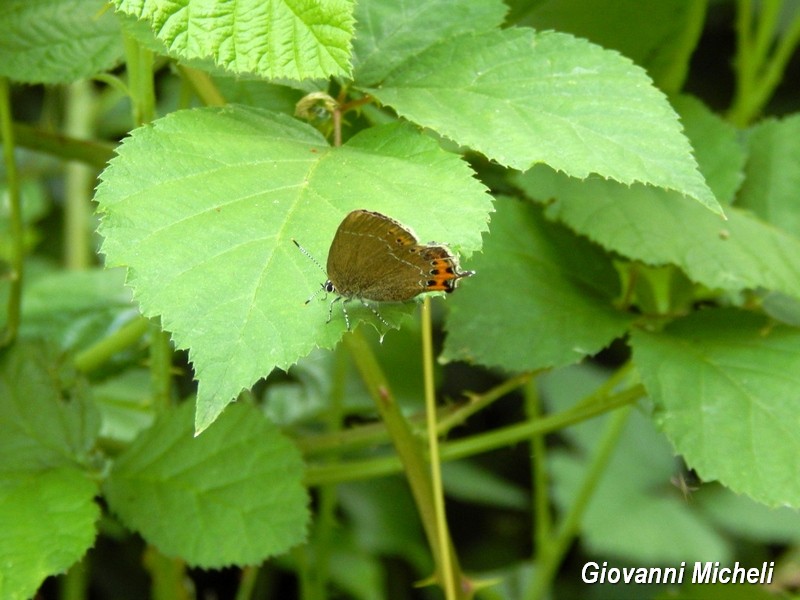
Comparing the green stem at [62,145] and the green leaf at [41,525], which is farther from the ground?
the green stem at [62,145]

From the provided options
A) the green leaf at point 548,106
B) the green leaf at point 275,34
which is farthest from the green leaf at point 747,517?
the green leaf at point 275,34

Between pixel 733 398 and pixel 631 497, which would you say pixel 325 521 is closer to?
pixel 733 398

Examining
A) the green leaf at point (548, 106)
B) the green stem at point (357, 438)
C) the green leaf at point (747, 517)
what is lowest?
the green leaf at point (747, 517)

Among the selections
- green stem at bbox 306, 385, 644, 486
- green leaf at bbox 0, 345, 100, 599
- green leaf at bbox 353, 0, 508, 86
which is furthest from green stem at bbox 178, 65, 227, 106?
green stem at bbox 306, 385, 644, 486

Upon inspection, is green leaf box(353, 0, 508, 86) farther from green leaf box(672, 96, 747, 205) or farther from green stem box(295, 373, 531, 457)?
green stem box(295, 373, 531, 457)

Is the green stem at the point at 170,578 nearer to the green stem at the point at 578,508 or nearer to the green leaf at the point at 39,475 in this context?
the green leaf at the point at 39,475

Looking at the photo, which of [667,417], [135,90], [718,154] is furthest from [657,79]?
[135,90]
